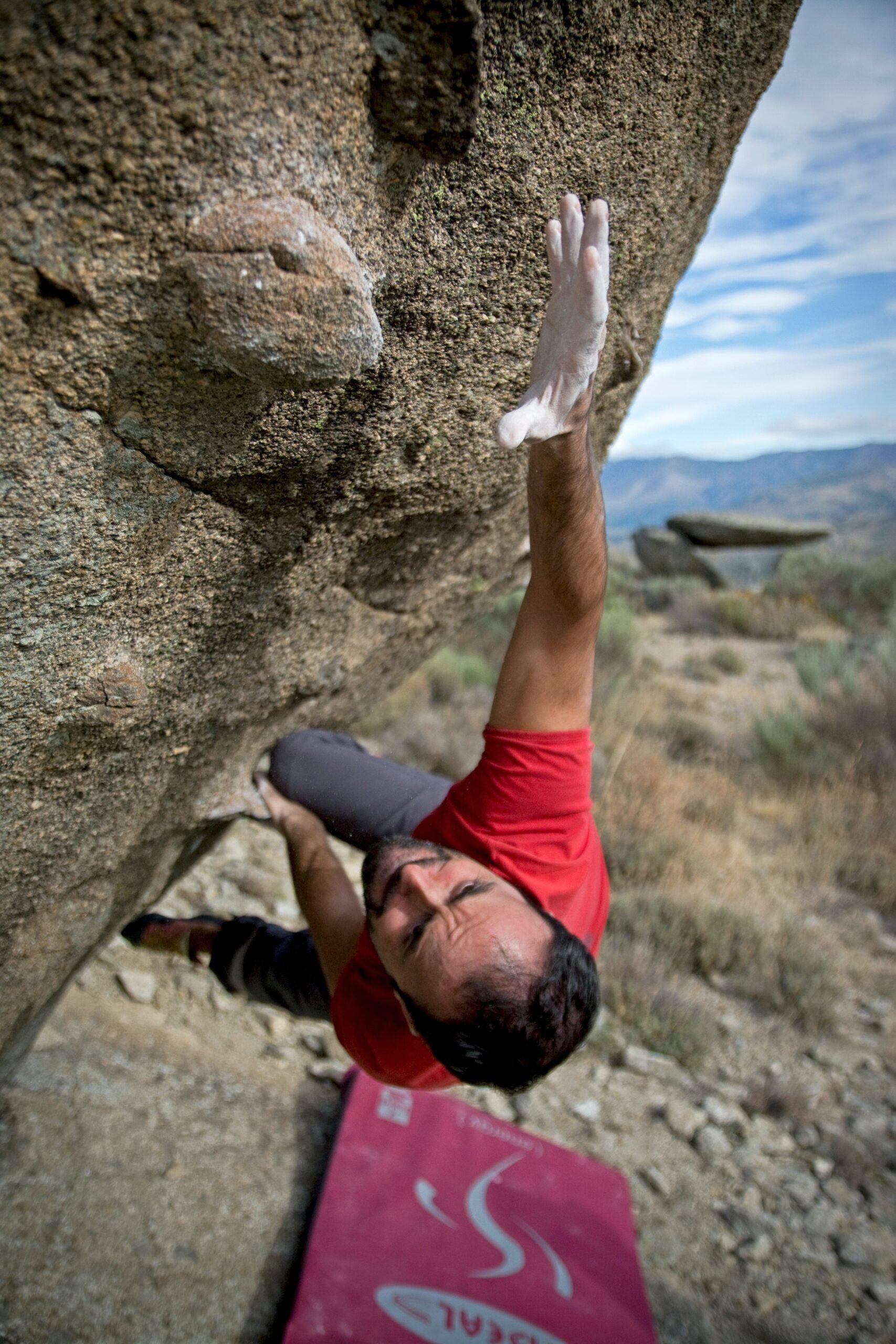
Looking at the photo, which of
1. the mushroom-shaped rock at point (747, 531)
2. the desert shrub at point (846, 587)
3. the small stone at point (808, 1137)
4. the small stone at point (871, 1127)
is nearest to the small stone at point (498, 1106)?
the small stone at point (808, 1137)

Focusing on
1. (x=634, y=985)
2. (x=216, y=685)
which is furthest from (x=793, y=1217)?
(x=216, y=685)

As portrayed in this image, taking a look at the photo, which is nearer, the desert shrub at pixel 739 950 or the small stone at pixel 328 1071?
the small stone at pixel 328 1071

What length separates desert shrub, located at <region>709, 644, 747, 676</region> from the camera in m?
7.75

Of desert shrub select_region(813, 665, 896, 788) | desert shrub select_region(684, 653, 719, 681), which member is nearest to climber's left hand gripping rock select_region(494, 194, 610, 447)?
desert shrub select_region(813, 665, 896, 788)

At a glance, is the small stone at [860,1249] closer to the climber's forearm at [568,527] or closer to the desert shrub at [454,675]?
the climber's forearm at [568,527]

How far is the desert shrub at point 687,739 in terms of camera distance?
18.6 feet

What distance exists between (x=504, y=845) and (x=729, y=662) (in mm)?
6697

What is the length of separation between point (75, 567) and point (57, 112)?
0.50 meters

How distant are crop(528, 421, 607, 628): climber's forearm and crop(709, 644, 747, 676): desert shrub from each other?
22.0 ft

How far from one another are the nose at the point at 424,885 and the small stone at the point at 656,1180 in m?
1.69

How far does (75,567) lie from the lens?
1043mm

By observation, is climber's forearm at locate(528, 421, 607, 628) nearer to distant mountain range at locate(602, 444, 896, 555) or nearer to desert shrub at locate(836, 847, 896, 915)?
desert shrub at locate(836, 847, 896, 915)

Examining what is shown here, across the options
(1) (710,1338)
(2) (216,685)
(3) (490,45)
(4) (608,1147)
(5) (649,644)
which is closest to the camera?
(3) (490,45)

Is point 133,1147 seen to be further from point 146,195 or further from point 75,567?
point 146,195
